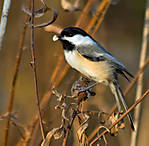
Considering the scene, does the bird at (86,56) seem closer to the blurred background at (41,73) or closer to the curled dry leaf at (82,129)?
the blurred background at (41,73)

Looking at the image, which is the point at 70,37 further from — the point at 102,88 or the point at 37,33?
the point at 37,33

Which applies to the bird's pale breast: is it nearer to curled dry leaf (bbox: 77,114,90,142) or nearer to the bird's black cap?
the bird's black cap

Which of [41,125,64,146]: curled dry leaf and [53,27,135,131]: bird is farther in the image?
[53,27,135,131]: bird

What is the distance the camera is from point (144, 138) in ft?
8.98

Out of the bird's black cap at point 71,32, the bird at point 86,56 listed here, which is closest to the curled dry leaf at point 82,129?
the bird at point 86,56

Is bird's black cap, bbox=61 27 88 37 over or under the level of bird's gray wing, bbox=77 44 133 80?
over

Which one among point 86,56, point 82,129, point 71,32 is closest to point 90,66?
point 86,56

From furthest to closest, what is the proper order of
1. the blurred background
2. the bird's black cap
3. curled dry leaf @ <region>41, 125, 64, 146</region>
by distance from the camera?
the blurred background → the bird's black cap → curled dry leaf @ <region>41, 125, 64, 146</region>

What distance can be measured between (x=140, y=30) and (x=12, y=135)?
3003mm

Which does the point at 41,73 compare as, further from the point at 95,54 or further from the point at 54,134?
the point at 54,134

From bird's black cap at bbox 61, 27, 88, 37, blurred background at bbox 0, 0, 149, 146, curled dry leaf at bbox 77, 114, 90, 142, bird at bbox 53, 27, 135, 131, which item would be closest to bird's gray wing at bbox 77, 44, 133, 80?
bird at bbox 53, 27, 135, 131

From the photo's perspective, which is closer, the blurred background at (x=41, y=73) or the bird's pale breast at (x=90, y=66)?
the bird's pale breast at (x=90, y=66)

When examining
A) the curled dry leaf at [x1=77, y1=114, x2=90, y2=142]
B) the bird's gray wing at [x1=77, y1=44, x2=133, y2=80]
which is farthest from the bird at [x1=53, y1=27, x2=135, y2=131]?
the curled dry leaf at [x1=77, y1=114, x2=90, y2=142]

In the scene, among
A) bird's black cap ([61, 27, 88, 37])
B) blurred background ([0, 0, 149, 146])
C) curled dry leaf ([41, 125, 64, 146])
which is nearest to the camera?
curled dry leaf ([41, 125, 64, 146])
